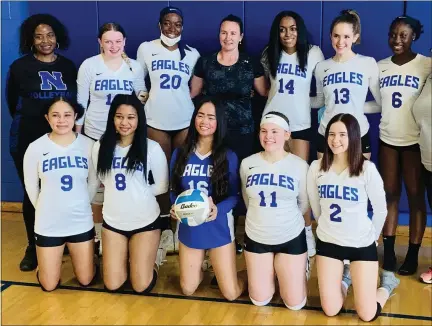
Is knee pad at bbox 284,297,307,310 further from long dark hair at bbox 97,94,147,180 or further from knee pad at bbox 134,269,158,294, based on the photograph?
long dark hair at bbox 97,94,147,180

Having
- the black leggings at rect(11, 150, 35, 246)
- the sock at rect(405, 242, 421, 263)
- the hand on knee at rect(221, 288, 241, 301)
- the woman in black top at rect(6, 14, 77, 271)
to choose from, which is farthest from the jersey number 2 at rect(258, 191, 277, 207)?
the black leggings at rect(11, 150, 35, 246)

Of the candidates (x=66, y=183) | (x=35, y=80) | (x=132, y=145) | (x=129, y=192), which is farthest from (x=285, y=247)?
(x=35, y=80)

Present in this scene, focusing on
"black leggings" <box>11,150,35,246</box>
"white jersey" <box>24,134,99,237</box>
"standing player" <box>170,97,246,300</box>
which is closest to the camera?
"standing player" <box>170,97,246,300</box>

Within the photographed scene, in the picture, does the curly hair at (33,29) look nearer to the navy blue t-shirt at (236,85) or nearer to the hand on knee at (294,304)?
the navy blue t-shirt at (236,85)

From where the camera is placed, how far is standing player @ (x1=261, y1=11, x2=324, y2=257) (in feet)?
12.5

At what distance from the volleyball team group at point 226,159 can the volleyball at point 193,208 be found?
0.09 metres

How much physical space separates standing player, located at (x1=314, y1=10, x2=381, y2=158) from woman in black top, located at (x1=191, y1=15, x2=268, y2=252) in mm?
476

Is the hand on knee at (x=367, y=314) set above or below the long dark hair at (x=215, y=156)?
below

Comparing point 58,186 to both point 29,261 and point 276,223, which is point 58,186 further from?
point 276,223

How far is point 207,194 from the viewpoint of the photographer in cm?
340

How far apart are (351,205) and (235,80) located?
1.20 metres

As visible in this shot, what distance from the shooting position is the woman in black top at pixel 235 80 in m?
3.81

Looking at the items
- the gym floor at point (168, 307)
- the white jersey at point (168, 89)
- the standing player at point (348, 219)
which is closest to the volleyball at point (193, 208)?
the gym floor at point (168, 307)

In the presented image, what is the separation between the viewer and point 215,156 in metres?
3.38
